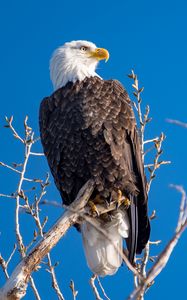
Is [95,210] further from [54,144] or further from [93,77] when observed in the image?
[93,77]

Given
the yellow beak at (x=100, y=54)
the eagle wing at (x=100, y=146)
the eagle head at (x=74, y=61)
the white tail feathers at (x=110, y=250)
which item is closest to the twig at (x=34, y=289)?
the white tail feathers at (x=110, y=250)

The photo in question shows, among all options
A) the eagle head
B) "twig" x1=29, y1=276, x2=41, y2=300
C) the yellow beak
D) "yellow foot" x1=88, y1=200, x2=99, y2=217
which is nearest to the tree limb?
"yellow foot" x1=88, y1=200, x2=99, y2=217

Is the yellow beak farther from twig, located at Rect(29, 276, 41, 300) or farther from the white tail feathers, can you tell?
twig, located at Rect(29, 276, 41, 300)

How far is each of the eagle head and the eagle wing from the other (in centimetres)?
39

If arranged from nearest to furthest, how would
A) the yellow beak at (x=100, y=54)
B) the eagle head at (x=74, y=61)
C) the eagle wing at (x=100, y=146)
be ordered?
the eagle wing at (x=100, y=146), the eagle head at (x=74, y=61), the yellow beak at (x=100, y=54)

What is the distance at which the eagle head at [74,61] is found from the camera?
5199 mm

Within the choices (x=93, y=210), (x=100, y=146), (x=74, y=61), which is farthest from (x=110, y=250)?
(x=74, y=61)

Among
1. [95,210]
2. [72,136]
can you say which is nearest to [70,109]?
[72,136]

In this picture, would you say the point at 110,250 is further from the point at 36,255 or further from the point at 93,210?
the point at 36,255

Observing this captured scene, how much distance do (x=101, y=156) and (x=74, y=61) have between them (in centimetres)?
138

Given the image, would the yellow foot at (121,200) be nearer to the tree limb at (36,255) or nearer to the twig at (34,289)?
the tree limb at (36,255)

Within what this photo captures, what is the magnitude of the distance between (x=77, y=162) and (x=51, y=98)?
2.33 feet

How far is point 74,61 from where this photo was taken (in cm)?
546

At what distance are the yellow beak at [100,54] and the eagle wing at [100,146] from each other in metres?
0.69
